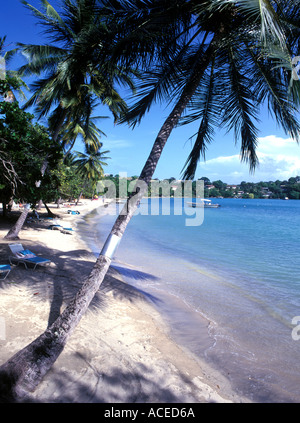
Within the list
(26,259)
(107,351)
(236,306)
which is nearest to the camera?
(107,351)

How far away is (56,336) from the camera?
3572 mm

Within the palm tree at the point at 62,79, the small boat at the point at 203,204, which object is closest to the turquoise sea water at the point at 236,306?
the palm tree at the point at 62,79

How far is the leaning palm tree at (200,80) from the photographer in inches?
134

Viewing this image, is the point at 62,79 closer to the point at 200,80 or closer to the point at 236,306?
the point at 200,80

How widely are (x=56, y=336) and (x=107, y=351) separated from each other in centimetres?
114

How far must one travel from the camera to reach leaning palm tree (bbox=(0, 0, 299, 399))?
340cm

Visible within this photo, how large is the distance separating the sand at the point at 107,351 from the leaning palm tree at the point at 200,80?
0.45m

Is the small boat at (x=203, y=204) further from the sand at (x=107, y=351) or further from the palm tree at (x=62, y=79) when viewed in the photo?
the sand at (x=107, y=351)

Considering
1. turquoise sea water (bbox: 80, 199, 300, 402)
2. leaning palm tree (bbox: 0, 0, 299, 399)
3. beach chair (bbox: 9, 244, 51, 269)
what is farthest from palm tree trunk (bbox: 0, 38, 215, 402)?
beach chair (bbox: 9, 244, 51, 269)

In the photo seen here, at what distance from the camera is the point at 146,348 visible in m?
4.66

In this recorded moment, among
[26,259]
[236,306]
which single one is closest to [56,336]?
[26,259]

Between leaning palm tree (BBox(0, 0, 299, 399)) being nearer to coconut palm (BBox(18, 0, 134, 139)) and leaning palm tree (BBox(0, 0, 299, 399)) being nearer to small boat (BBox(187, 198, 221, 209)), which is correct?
coconut palm (BBox(18, 0, 134, 139))
